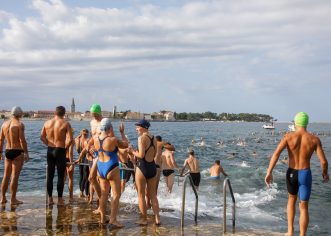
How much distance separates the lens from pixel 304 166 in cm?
650

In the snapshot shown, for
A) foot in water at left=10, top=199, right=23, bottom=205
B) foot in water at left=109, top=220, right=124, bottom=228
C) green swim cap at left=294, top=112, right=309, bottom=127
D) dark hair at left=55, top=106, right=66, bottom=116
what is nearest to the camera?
green swim cap at left=294, top=112, right=309, bottom=127

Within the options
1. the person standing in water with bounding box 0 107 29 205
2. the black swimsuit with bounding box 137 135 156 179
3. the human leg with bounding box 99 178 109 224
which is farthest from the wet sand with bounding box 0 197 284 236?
the black swimsuit with bounding box 137 135 156 179

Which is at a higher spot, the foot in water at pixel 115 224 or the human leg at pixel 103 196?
the human leg at pixel 103 196

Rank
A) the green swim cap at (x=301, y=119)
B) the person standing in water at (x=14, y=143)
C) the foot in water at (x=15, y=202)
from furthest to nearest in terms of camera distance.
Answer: the foot in water at (x=15, y=202) < the person standing in water at (x=14, y=143) < the green swim cap at (x=301, y=119)

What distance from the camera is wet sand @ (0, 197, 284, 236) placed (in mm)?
7287

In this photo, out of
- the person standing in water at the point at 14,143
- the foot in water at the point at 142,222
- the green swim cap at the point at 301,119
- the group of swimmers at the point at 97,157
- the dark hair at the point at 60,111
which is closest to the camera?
the green swim cap at the point at 301,119

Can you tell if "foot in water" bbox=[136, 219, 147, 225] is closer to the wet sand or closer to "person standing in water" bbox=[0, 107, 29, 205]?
the wet sand

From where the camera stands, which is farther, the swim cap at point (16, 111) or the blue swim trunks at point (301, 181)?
the swim cap at point (16, 111)

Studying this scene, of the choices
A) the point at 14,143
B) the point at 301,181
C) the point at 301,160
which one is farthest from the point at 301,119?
the point at 14,143

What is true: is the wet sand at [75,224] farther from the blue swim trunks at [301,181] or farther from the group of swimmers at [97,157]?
the blue swim trunks at [301,181]

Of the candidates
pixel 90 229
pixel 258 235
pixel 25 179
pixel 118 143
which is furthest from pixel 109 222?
pixel 25 179

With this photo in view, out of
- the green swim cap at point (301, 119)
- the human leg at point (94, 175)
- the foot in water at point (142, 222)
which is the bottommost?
the foot in water at point (142, 222)

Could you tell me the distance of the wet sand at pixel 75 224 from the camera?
7.29 m

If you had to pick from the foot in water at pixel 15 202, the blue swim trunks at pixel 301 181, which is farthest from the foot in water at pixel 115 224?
the blue swim trunks at pixel 301 181
